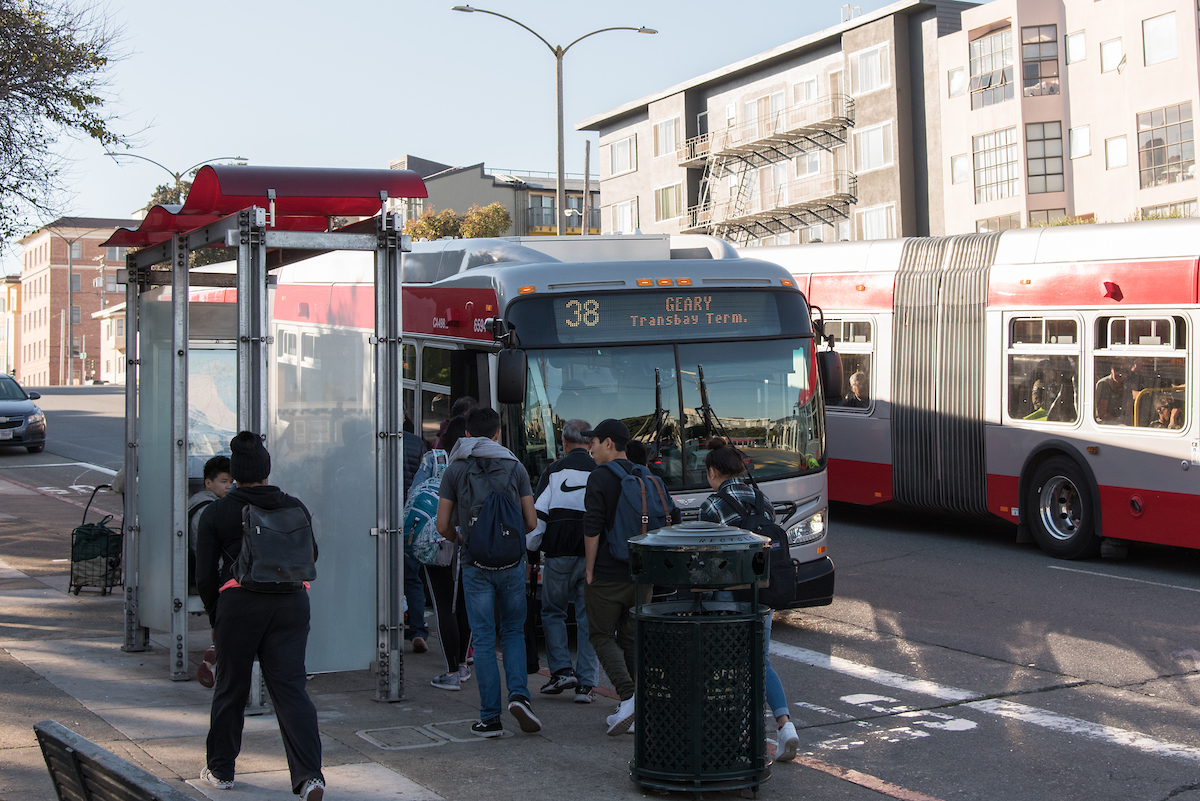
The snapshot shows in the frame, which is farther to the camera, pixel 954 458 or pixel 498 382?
Result: pixel 954 458

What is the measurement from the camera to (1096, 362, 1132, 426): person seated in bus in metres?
12.2

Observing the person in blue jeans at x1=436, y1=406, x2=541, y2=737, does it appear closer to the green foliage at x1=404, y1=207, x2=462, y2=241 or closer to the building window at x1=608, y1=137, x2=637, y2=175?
the green foliage at x1=404, y1=207, x2=462, y2=241

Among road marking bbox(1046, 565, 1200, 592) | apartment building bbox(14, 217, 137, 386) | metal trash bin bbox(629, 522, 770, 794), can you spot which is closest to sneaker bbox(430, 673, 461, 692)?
metal trash bin bbox(629, 522, 770, 794)

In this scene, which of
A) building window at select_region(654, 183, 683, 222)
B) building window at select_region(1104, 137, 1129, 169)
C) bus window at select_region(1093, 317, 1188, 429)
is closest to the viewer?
bus window at select_region(1093, 317, 1188, 429)

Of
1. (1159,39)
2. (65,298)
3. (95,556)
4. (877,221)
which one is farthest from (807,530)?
(65,298)

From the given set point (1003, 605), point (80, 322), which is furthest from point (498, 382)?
point (80, 322)

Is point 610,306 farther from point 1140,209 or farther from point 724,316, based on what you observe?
point 1140,209

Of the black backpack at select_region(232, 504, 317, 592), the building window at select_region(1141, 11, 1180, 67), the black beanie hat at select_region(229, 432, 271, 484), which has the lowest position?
the black backpack at select_region(232, 504, 317, 592)

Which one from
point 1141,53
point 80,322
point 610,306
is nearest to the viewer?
point 610,306

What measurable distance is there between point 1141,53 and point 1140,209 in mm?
4065

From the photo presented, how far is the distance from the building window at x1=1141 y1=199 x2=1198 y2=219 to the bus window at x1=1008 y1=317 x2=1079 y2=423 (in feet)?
65.9

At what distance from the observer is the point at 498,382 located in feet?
27.9

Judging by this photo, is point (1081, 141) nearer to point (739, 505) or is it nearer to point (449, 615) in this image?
point (449, 615)

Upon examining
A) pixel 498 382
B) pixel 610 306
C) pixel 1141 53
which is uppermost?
pixel 1141 53
